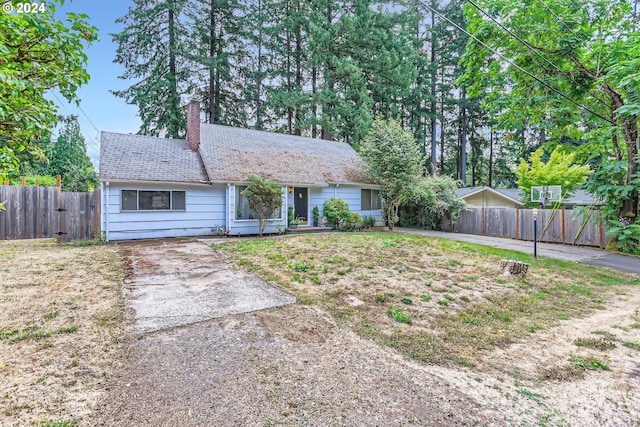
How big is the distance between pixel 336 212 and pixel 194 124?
731 centimetres

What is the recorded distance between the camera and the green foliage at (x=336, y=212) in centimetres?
1373

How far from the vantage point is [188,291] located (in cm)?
500

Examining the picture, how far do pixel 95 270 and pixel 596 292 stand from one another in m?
10.2

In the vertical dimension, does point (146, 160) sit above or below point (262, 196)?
above

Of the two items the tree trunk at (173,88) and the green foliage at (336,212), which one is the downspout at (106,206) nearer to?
the green foliage at (336,212)

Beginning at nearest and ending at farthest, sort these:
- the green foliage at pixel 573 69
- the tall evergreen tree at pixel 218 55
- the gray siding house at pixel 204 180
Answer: the green foliage at pixel 573 69, the gray siding house at pixel 204 180, the tall evergreen tree at pixel 218 55

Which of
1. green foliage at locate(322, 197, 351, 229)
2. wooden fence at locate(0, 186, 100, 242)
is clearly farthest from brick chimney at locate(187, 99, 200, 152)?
green foliage at locate(322, 197, 351, 229)

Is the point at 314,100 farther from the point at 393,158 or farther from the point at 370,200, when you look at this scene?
the point at 393,158

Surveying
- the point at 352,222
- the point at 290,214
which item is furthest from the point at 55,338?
the point at 352,222

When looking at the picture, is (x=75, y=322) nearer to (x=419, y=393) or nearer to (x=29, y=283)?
(x=29, y=283)

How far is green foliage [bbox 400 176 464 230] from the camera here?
1440 cm

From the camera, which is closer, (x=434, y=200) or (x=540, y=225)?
(x=540, y=225)

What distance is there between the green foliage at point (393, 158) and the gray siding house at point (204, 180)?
4.41 feet

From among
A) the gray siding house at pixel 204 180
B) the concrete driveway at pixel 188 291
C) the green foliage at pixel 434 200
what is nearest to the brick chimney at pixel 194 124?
the gray siding house at pixel 204 180
